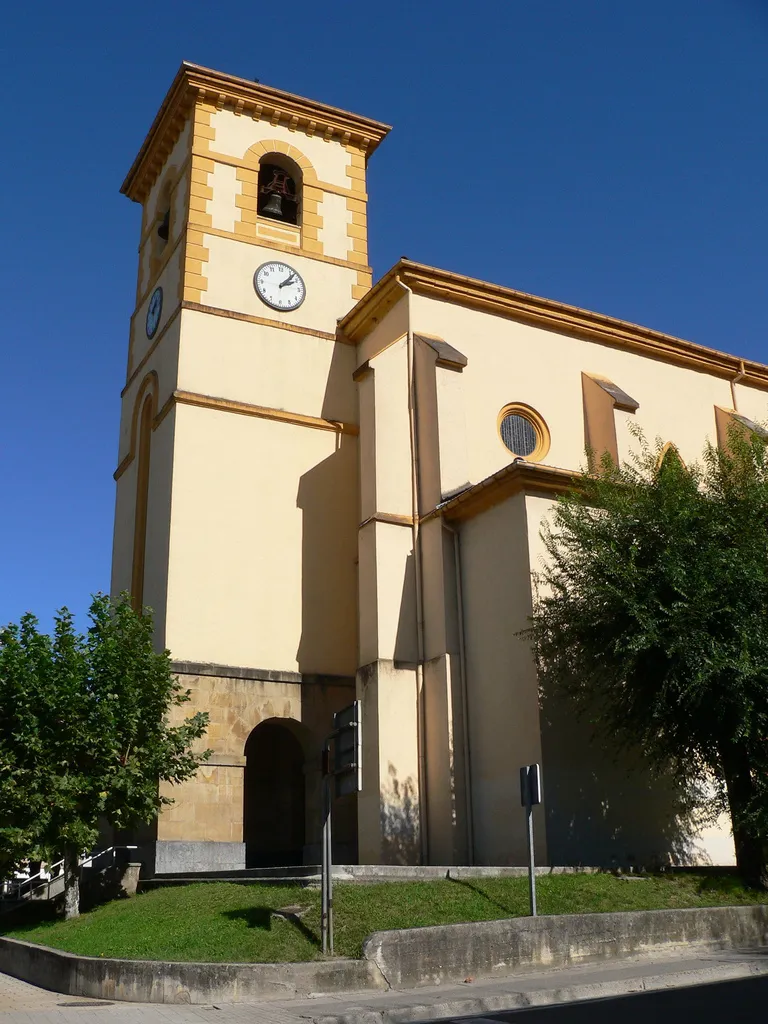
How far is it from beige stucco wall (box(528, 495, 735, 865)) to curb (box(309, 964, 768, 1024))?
4.83 metres

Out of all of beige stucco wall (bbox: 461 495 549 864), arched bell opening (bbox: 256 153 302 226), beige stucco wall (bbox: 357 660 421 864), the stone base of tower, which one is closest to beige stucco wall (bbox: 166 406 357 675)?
the stone base of tower

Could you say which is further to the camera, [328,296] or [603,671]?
[328,296]

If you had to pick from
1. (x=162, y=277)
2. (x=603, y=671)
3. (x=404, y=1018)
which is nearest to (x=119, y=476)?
(x=162, y=277)

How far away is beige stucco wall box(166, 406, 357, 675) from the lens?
66.5 feet

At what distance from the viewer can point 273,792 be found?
75.3 feet

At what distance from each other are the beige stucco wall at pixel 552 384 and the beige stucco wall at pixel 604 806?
518 cm

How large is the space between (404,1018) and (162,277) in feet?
63.9

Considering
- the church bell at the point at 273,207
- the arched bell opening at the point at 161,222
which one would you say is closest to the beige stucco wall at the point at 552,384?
the church bell at the point at 273,207

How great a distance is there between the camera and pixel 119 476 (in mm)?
25641

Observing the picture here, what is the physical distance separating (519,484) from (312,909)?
8097 mm

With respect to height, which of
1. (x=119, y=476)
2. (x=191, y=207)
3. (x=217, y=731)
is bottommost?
(x=217, y=731)

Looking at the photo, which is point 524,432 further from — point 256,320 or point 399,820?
point 399,820

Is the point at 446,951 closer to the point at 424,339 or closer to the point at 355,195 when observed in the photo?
the point at 424,339

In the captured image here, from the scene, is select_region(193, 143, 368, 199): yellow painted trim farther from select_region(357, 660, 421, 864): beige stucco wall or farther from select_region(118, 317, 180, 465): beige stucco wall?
select_region(357, 660, 421, 864): beige stucco wall
